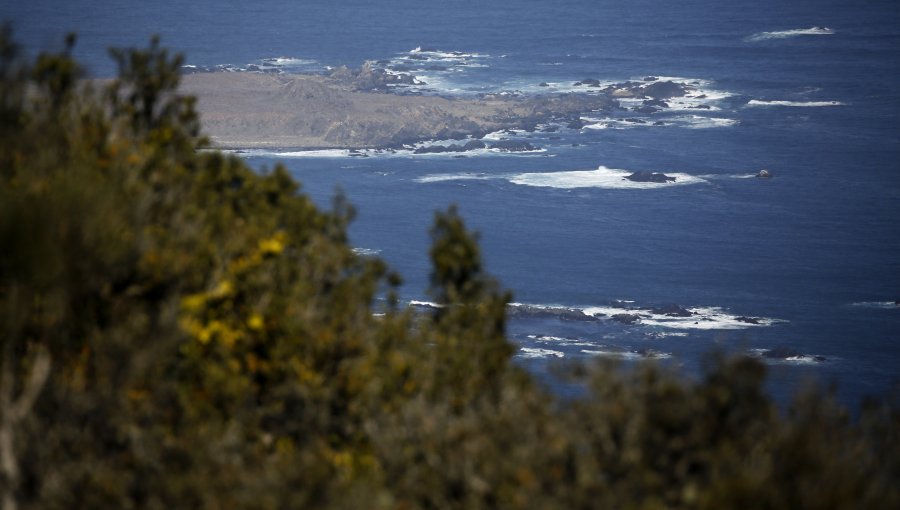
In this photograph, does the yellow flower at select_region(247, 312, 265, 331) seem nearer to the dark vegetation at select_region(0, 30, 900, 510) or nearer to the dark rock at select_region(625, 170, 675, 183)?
the dark vegetation at select_region(0, 30, 900, 510)

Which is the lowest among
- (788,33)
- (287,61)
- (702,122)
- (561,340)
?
(561,340)

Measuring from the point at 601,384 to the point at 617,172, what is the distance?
3017 inches

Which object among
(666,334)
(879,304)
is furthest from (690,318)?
(879,304)

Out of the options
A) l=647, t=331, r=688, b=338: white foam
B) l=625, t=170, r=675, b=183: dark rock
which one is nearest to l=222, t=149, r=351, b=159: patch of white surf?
l=625, t=170, r=675, b=183: dark rock

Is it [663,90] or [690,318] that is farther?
[663,90]

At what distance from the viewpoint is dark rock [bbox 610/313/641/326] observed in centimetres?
5762

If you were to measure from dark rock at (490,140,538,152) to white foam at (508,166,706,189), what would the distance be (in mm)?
7033

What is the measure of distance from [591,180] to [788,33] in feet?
245

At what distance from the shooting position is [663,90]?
11612 centimetres

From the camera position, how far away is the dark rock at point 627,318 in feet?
189

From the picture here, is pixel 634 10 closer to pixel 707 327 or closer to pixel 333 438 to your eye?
pixel 707 327

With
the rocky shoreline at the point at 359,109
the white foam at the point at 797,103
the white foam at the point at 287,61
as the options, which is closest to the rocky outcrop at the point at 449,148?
the rocky shoreline at the point at 359,109

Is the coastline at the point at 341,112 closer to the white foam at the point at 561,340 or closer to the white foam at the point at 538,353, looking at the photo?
the white foam at the point at 561,340

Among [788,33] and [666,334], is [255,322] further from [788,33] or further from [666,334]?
[788,33]
